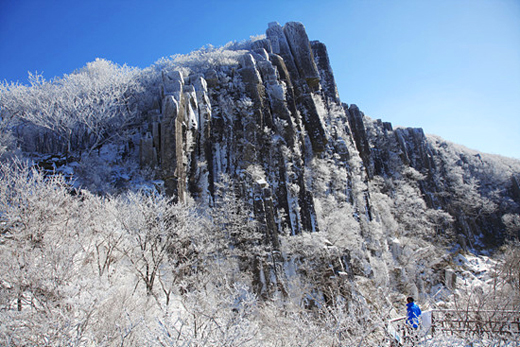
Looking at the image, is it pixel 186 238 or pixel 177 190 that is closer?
pixel 186 238

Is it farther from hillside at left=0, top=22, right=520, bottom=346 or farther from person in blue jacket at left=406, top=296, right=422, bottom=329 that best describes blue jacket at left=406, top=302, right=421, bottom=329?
hillside at left=0, top=22, right=520, bottom=346

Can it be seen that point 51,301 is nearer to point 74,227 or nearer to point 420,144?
point 74,227

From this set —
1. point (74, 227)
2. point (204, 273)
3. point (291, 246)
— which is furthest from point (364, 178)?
point (74, 227)

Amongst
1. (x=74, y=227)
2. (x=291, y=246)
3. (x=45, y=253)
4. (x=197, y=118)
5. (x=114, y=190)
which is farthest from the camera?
(x=197, y=118)

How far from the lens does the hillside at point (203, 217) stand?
9.80 metres

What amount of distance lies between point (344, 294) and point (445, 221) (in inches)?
1629

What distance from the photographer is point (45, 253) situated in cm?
974

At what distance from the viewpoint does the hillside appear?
9797 millimetres

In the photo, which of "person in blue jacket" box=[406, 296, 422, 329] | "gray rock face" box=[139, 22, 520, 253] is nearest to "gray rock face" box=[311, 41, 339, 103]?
"gray rock face" box=[139, 22, 520, 253]

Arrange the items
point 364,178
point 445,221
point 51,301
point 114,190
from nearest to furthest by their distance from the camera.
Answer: point 51,301
point 114,190
point 364,178
point 445,221

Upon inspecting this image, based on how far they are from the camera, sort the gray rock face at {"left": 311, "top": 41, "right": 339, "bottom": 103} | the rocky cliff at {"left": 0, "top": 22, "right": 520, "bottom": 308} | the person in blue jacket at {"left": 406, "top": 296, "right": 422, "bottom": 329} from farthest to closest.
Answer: the gray rock face at {"left": 311, "top": 41, "right": 339, "bottom": 103}
the rocky cliff at {"left": 0, "top": 22, "right": 520, "bottom": 308}
the person in blue jacket at {"left": 406, "top": 296, "right": 422, "bottom": 329}

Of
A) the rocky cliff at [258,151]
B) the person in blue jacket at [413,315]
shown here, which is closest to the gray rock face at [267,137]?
the rocky cliff at [258,151]

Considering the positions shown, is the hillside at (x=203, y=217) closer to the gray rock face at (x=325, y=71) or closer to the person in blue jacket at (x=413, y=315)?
the gray rock face at (x=325, y=71)

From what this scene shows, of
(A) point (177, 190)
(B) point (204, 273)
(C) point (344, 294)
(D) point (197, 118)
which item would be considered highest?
(D) point (197, 118)
